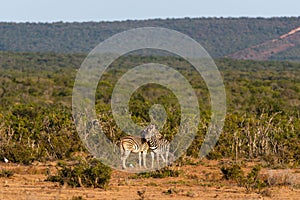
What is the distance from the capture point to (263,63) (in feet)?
306

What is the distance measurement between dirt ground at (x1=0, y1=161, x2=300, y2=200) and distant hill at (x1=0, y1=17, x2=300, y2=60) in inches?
4176

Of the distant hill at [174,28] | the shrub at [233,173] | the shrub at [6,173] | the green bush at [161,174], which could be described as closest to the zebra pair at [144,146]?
the green bush at [161,174]

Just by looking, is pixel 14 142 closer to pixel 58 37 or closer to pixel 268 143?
pixel 268 143

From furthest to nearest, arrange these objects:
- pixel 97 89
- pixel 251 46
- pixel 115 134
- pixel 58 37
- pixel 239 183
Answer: pixel 58 37
pixel 251 46
pixel 97 89
pixel 115 134
pixel 239 183

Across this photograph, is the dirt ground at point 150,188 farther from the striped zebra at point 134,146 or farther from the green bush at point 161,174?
the striped zebra at point 134,146

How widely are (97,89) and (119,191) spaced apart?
123 ft

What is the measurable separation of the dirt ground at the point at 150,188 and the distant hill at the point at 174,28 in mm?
106061

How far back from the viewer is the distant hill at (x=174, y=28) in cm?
12391

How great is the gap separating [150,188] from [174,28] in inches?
4541

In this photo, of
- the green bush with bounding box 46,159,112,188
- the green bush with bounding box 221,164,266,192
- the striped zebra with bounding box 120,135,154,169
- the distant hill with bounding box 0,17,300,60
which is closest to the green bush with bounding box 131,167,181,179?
the striped zebra with bounding box 120,135,154,169

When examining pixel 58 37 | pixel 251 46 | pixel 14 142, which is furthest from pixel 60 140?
pixel 58 37

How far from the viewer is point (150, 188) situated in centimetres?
1303

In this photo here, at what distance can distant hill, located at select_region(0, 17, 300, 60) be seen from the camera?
12391 cm

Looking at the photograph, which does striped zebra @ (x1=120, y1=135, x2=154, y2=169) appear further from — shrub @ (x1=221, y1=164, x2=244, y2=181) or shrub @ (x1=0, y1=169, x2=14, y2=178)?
shrub @ (x1=0, y1=169, x2=14, y2=178)
